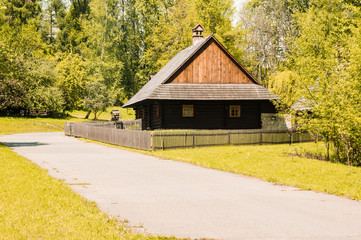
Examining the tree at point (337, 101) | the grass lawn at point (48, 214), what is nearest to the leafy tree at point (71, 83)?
the tree at point (337, 101)

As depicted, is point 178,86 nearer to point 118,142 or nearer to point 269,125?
point 118,142

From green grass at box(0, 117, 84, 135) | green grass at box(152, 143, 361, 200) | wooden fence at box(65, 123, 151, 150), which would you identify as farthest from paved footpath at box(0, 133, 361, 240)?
green grass at box(0, 117, 84, 135)

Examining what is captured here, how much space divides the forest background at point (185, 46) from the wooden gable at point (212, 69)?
17.8 feet

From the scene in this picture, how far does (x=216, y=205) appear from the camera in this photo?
320 inches

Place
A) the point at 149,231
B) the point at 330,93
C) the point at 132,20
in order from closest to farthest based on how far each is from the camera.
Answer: the point at 149,231
the point at 330,93
the point at 132,20

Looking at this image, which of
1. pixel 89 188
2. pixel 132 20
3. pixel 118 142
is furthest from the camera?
pixel 132 20

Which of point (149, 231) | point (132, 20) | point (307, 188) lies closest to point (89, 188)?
point (149, 231)

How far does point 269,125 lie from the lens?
1613 inches

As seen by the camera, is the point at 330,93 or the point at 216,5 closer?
the point at 330,93

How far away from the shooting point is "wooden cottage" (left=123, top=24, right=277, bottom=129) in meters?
32.5

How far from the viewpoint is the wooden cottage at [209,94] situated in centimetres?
3247

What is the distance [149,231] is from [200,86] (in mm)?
27486

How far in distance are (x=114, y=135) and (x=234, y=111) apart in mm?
12061

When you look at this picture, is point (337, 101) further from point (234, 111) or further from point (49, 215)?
point (234, 111)
